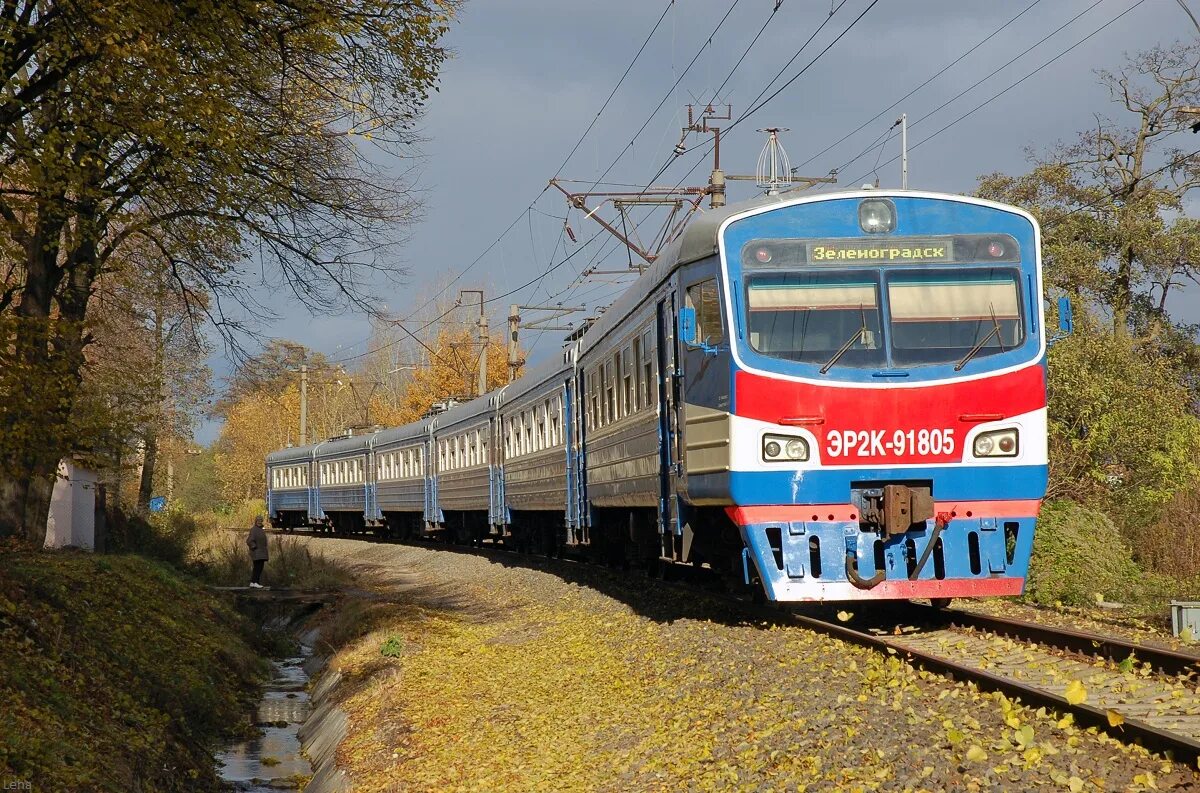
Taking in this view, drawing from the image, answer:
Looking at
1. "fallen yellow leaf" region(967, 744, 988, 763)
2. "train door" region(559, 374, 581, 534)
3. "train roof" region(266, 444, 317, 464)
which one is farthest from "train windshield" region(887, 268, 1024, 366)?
"train roof" region(266, 444, 317, 464)

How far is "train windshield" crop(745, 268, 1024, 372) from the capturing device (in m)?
10.2

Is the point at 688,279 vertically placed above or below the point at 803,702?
above

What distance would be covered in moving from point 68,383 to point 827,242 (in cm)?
667

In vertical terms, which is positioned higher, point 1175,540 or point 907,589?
point 1175,540

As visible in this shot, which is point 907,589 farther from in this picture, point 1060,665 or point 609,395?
point 609,395

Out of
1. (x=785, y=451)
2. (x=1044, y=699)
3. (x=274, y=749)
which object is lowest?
(x=274, y=749)

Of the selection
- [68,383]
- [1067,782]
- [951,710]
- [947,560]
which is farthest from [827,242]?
[68,383]

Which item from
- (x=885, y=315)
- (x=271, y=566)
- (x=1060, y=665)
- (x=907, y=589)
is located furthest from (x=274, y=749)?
(x=271, y=566)

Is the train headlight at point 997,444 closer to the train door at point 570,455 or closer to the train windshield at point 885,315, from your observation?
the train windshield at point 885,315

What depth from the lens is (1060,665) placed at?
→ 8289mm

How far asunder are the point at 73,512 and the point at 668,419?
17.2m

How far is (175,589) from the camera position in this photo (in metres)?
19.7

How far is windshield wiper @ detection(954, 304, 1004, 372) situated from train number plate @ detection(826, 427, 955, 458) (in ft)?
1.64

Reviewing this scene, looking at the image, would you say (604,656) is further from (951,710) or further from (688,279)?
(951,710)
